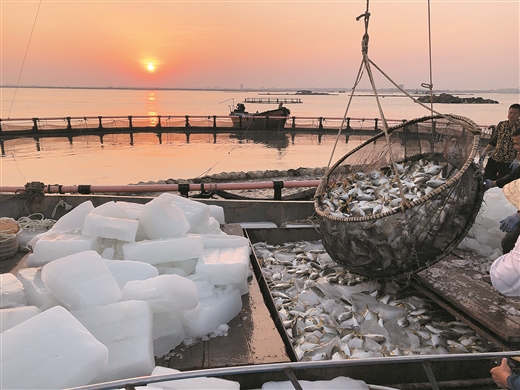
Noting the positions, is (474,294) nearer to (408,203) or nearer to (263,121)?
(408,203)

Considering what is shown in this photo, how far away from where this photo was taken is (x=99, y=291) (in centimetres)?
274

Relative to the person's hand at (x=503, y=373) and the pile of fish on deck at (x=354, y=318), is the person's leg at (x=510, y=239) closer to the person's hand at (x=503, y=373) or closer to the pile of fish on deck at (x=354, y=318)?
the pile of fish on deck at (x=354, y=318)

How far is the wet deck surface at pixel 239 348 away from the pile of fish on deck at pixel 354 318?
299mm

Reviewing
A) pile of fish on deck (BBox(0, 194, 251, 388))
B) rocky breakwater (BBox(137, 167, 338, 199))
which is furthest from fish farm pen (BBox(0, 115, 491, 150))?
pile of fish on deck (BBox(0, 194, 251, 388))

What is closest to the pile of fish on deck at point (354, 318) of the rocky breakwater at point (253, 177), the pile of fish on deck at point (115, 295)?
the pile of fish on deck at point (115, 295)

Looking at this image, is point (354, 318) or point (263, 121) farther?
point (263, 121)

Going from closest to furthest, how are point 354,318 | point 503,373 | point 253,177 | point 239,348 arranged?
1. point 503,373
2. point 239,348
3. point 354,318
4. point 253,177

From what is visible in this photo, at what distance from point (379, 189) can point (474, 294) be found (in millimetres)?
1531

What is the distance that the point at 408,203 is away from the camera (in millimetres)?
3391

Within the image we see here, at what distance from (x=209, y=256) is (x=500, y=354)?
99.0 inches

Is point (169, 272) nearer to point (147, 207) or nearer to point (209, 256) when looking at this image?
point (209, 256)

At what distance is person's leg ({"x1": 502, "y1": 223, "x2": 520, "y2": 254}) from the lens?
13.1 ft

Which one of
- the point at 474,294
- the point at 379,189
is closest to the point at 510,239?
the point at 474,294

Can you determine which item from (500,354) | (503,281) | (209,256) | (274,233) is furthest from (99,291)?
(274,233)
